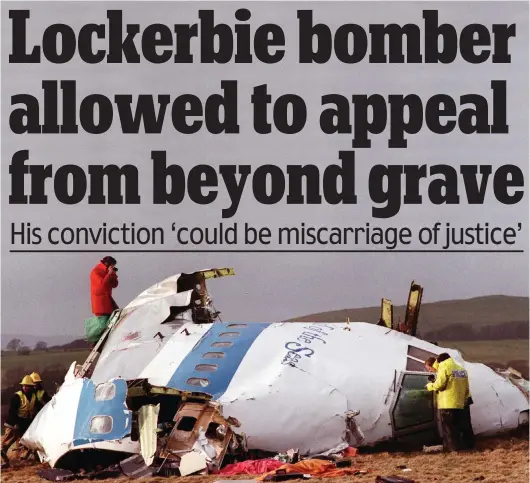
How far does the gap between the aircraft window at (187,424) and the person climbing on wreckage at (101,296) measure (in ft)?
13.3

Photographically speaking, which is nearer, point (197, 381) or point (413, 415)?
point (197, 381)

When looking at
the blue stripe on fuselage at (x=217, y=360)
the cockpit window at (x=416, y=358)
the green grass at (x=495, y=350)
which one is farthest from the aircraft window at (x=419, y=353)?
the green grass at (x=495, y=350)

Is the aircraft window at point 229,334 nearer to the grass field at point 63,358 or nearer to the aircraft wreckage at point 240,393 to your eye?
the aircraft wreckage at point 240,393

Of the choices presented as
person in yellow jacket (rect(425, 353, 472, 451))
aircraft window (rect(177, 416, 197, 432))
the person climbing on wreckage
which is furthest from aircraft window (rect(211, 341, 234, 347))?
person in yellow jacket (rect(425, 353, 472, 451))

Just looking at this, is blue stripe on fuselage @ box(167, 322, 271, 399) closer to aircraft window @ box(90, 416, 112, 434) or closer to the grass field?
aircraft window @ box(90, 416, 112, 434)

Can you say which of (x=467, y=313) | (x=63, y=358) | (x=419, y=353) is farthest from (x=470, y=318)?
(x=419, y=353)

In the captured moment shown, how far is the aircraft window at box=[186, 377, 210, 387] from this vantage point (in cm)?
1573

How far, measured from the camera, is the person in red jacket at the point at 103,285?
1894cm

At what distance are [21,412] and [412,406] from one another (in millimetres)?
7199

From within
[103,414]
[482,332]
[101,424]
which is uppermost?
[103,414]

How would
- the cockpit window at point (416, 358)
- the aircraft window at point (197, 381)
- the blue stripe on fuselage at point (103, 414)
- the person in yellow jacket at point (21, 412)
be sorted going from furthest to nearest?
the person in yellow jacket at point (21, 412)
the cockpit window at point (416, 358)
the aircraft window at point (197, 381)
the blue stripe on fuselage at point (103, 414)

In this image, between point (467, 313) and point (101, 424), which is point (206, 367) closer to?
point (101, 424)

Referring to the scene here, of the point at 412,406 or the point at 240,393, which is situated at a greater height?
the point at 240,393

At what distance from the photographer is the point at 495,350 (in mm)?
39281
